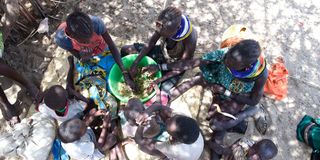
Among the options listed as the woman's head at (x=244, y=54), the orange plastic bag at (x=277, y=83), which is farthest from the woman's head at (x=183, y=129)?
the orange plastic bag at (x=277, y=83)

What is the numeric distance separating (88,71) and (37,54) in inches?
38.5

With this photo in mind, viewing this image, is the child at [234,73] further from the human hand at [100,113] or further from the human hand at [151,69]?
the human hand at [100,113]

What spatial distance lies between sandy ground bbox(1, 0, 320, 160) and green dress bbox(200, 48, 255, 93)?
324 millimetres

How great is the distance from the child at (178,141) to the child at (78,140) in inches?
17.4

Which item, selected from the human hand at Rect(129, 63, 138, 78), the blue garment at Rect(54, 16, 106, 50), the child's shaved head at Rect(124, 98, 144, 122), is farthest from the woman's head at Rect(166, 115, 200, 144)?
the blue garment at Rect(54, 16, 106, 50)

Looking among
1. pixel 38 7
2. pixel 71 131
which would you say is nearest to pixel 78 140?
pixel 71 131

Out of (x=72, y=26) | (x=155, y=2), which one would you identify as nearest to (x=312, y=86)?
(x=155, y=2)

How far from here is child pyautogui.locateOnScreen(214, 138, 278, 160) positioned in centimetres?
278

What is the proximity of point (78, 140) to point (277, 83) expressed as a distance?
7.32 feet

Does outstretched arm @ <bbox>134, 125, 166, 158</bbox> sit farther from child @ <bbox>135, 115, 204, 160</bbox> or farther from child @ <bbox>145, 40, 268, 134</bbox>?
child @ <bbox>145, 40, 268, 134</bbox>

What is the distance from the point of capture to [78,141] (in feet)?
8.88

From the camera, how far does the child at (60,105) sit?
8.93 ft

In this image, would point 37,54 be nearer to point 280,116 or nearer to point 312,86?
point 280,116

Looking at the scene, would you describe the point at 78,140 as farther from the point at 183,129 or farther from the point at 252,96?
the point at 252,96
